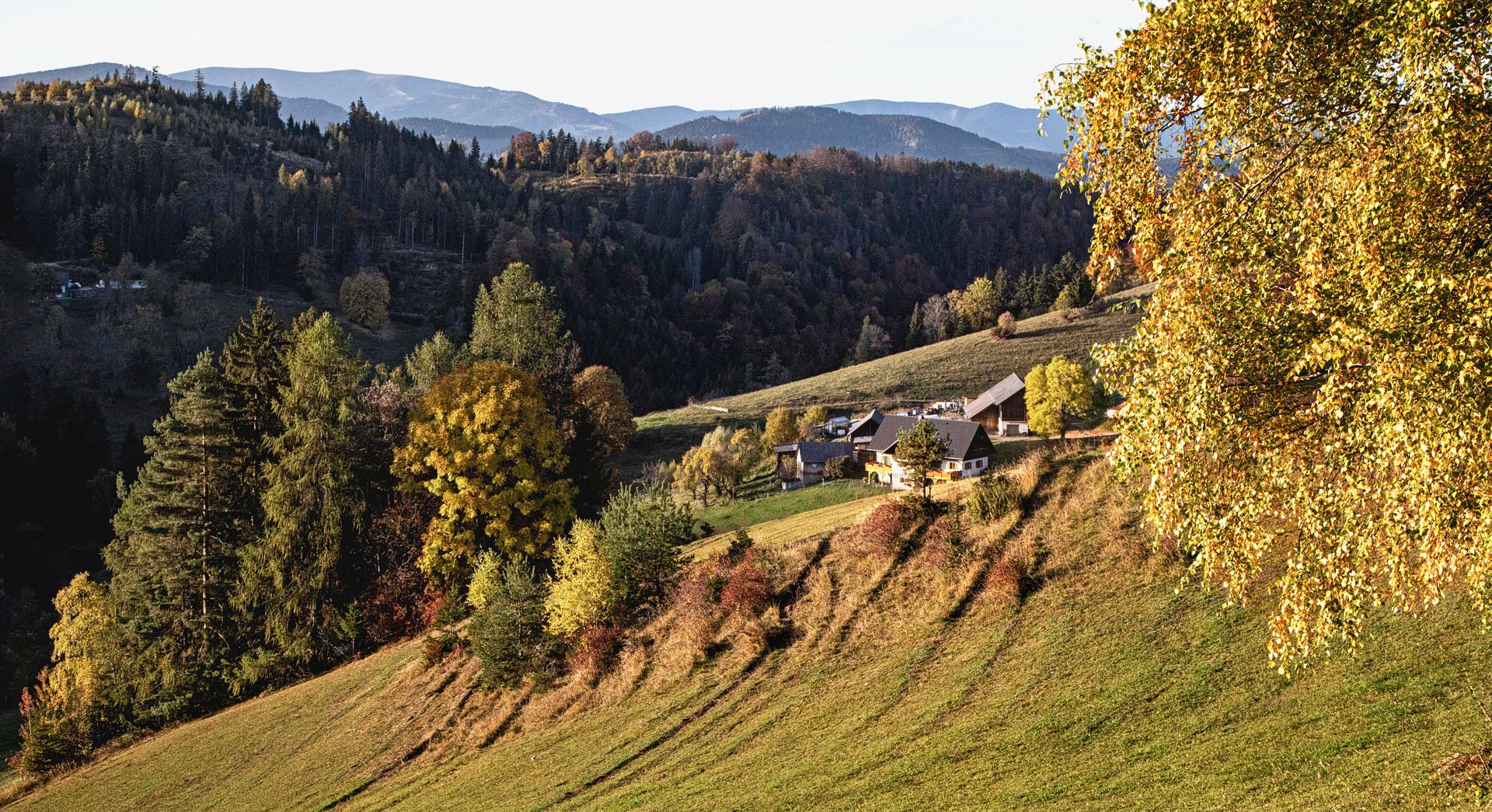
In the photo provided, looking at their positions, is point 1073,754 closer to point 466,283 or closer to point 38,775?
point 38,775

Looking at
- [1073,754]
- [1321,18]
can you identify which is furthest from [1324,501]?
[1073,754]

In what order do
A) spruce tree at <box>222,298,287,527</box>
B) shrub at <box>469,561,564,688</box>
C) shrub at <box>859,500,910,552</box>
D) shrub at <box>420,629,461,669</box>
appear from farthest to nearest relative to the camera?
spruce tree at <box>222,298,287,527</box>
shrub at <box>420,629,461,669</box>
shrub at <box>469,561,564,688</box>
shrub at <box>859,500,910,552</box>

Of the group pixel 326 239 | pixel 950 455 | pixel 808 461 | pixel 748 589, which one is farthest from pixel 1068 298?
pixel 326 239

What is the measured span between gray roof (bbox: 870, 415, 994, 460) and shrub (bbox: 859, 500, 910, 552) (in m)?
30.7

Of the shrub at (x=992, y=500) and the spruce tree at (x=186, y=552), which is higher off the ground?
the shrub at (x=992, y=500)

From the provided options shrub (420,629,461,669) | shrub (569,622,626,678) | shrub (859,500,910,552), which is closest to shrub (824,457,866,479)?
shrub (420,629,461,669)

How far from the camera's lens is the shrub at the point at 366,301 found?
136875 mm

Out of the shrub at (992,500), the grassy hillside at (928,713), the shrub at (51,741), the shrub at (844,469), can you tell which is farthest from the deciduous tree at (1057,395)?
the shrub at (51,741)

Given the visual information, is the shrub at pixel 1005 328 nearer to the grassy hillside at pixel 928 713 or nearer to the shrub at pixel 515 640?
the grassy hillside at pixel 928 713

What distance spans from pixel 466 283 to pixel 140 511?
112 meters

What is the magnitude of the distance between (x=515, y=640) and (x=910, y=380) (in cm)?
7840

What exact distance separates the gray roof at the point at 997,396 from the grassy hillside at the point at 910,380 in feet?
47.2

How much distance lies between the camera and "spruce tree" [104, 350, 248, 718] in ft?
143

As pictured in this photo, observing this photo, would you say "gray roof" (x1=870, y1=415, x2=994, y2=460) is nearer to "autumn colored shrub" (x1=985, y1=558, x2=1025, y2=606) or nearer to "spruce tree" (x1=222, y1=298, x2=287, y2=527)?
"autumn colored shrub" (x1=985, y1=558, x2=1025, y2=606)
